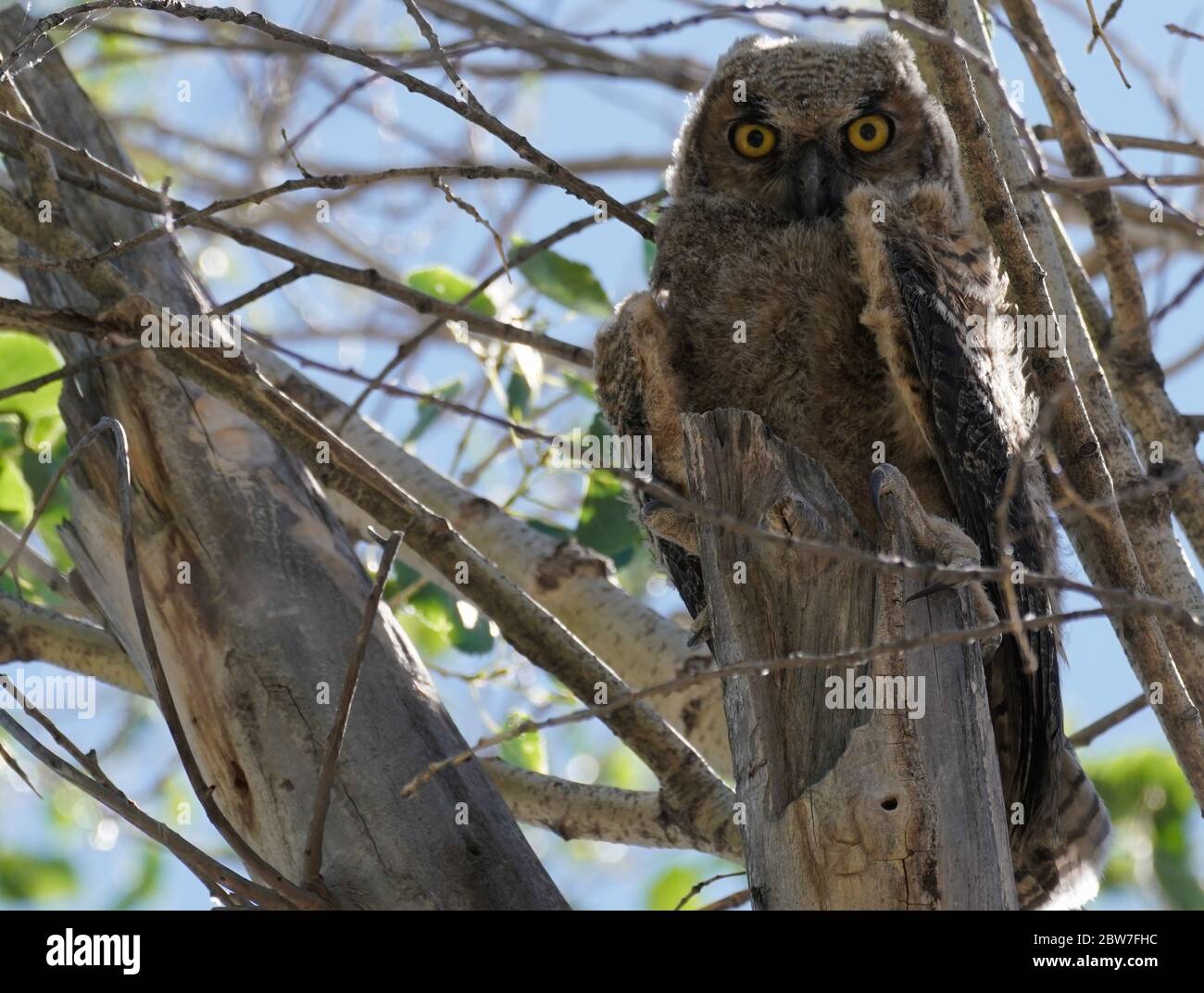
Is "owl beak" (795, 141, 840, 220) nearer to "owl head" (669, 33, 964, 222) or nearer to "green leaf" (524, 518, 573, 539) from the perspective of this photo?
"owl head" (669, 33, 964, 222)

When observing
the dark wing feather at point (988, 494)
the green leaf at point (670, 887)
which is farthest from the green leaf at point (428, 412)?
the green leaf at point (670, 887)

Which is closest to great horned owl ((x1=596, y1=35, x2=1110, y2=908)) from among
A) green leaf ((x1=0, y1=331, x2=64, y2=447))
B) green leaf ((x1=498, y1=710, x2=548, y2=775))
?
green leaf ((x1=498, y1=710, x2=548, y2=775))

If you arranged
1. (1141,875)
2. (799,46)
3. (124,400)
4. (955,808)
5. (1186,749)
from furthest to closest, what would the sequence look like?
1. (1141,875)
2. (799,46)
3. (124,400)
4. (1186,749)
5. (955,808)

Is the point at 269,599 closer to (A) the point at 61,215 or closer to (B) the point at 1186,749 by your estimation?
(A) the point at 61,215

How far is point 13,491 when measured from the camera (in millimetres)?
4715

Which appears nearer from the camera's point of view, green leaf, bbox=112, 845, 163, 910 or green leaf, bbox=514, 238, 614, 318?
green leaf, bbox=514, 238, 614, 318

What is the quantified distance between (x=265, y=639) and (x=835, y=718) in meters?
1.43

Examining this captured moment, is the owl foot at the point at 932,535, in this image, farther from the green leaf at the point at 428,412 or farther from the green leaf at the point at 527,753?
the green leaf at the point at 428,412

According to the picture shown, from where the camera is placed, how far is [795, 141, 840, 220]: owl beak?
3.94 metres

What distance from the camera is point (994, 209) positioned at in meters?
3.09

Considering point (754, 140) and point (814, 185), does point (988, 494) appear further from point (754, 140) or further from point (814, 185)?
point (754, 140)

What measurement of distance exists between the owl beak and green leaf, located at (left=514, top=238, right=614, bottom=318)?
0.95 metres
